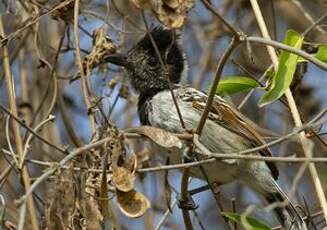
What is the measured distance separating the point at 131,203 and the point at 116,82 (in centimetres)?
134

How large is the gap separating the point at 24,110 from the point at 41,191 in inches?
17.9

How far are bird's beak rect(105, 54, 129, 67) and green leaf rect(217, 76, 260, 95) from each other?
685 mm

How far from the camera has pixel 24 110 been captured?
436cm

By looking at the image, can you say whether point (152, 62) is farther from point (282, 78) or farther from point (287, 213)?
point (282, 78)

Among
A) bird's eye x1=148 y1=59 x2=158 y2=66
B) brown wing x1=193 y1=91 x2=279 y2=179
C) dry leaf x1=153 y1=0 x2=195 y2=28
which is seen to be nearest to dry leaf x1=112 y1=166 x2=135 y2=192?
dry leaf x1=153 y1=0 x2=195 y2=28

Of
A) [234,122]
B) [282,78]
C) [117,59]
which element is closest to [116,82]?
[117,59]

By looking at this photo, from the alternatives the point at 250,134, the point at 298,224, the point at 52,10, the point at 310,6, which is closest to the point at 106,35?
the point at 52,10

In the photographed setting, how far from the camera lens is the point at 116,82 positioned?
3691 millimetres

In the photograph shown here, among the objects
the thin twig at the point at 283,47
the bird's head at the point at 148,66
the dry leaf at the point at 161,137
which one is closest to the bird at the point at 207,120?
the bird's head at the point at 148,66

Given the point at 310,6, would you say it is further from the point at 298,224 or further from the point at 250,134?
the point at 298,224

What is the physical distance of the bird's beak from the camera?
3.56 metres

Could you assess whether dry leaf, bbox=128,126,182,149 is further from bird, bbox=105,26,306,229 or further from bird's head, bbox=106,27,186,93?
bird's head, bbox=106,27,186,93

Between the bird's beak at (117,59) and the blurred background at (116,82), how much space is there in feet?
0.16

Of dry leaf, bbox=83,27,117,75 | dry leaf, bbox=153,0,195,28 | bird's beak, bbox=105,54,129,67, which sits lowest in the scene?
dry leaf, bbox=153,0,195,28
